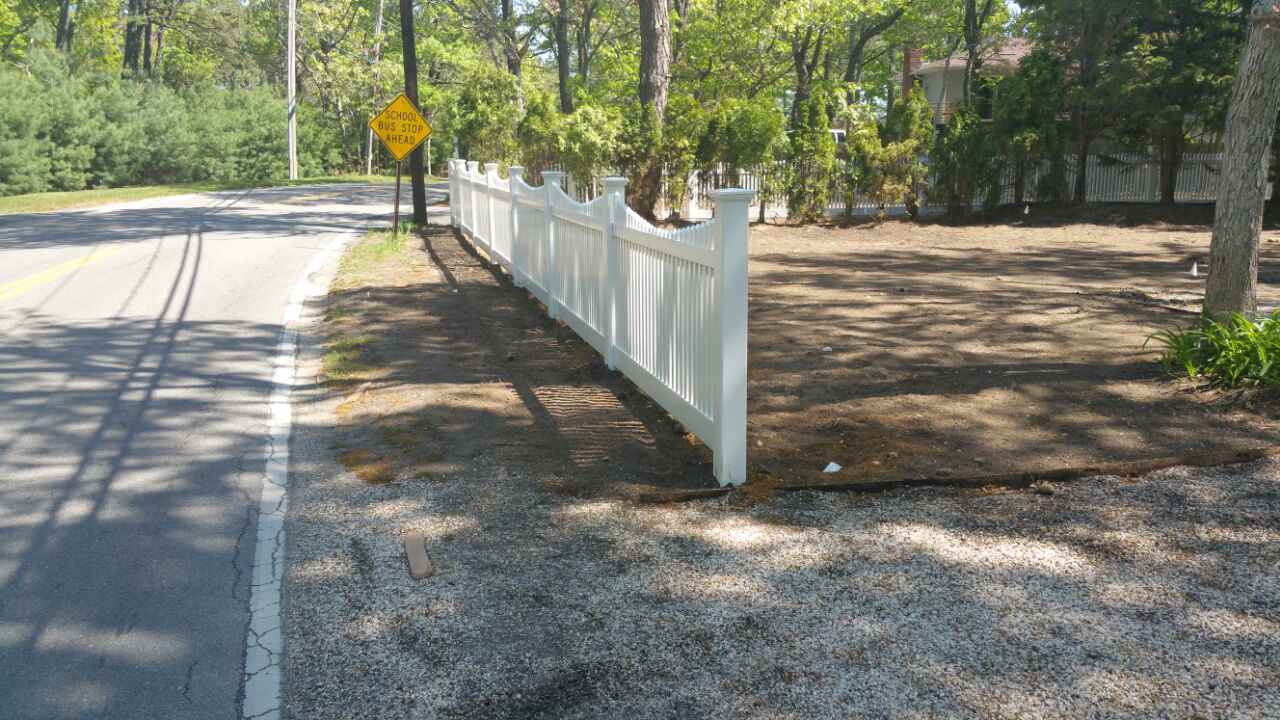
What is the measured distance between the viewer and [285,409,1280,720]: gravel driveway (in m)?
3.70

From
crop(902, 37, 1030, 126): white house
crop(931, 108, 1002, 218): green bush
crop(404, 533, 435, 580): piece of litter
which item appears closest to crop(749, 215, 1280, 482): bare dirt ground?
crop(404, 533, 435, 580): piece of litter

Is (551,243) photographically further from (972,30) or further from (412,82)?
(972,30)

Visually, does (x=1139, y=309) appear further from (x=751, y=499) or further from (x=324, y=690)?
(x=324, y=690)

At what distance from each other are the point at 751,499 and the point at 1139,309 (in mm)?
7321

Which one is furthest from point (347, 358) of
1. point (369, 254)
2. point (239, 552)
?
point (369, 254)

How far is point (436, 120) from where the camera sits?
4747 cm

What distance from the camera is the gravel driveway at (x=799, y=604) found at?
370cm

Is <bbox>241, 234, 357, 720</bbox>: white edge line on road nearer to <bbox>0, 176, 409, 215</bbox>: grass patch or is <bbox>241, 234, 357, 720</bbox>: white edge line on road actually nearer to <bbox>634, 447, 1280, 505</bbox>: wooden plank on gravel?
<bbox>634, 447, 1280, 505</bbox>: wooden plank on gravel

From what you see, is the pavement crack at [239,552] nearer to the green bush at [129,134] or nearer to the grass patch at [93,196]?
the grass patch at [93,196]

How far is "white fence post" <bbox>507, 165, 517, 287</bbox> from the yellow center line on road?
6.04 metres

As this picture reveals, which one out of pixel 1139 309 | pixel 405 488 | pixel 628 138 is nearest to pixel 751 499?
pixel 405 488

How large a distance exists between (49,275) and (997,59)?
4454cm

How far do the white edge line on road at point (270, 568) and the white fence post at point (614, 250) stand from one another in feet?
8.35

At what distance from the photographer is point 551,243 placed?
1090 cm
